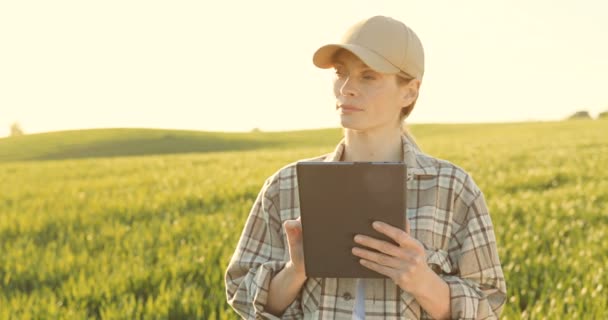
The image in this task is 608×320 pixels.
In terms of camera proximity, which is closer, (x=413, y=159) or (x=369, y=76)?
(x=369, y=76)

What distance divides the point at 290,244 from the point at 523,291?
3836 mm

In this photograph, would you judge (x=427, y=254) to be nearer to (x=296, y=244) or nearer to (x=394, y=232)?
(x=394, y=232)

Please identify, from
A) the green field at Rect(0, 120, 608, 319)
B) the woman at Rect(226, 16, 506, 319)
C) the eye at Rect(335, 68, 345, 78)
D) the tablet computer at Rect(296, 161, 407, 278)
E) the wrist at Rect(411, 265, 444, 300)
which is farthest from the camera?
the green field at Rect(0, 120, 608, 319)

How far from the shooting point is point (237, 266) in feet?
9.61

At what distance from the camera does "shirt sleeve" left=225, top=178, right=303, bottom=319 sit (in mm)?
2764

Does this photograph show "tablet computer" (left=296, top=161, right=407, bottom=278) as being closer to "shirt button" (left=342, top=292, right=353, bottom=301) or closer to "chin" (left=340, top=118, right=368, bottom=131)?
"shirt button" (left=342, top=292, right=353, bottom=301)

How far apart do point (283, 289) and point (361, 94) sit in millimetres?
829

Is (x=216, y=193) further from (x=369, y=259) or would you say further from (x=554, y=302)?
(x=369, y=259)

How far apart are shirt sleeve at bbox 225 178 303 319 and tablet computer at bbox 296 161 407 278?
328 millimetres

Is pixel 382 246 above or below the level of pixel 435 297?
above

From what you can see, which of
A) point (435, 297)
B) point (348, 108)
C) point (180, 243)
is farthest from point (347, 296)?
point (180, 243)

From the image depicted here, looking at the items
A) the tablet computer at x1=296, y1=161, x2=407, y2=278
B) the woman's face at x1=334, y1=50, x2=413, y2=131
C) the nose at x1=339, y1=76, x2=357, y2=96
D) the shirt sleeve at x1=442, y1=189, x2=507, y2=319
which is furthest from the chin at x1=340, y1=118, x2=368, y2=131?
the shirt sleeve at x1=442, y1=189, x2=507, y2=319

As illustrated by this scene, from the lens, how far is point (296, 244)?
2543mm

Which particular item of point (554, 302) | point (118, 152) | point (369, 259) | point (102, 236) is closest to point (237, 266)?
point (369, 259)
